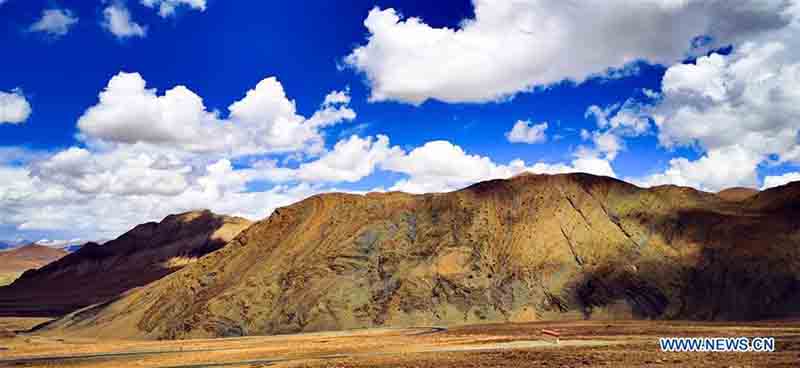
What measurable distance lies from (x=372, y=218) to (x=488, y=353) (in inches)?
1735

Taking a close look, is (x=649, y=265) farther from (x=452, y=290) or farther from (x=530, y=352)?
(x=530, y=352)

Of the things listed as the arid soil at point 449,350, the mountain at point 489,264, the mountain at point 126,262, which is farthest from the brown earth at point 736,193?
the mountain at point 126,262

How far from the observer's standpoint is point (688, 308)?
64812 mm

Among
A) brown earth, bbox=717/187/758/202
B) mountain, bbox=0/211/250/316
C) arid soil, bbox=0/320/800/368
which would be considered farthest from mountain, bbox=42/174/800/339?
mountain, bbox=0/211/250/316

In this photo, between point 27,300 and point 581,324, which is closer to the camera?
point 581,324

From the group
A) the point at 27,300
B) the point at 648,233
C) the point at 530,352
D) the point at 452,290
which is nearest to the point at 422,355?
the point at 530,352

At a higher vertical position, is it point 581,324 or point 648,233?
point 648,233

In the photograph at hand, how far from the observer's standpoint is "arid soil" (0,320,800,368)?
31.0 meters

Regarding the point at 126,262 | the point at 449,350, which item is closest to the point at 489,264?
the point at 449,350

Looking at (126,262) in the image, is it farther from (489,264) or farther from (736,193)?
(736,193)

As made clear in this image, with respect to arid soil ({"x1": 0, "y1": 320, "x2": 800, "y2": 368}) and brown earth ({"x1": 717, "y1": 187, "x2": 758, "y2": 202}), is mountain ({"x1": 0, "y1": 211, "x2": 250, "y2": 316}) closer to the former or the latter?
arid soil ({"x1": 0, "y1": 320, "x2": 800, "y2": 368})

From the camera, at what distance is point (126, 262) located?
163 m

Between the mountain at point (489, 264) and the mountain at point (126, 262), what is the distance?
66.7 metres

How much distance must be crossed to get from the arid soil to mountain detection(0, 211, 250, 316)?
8734cm
